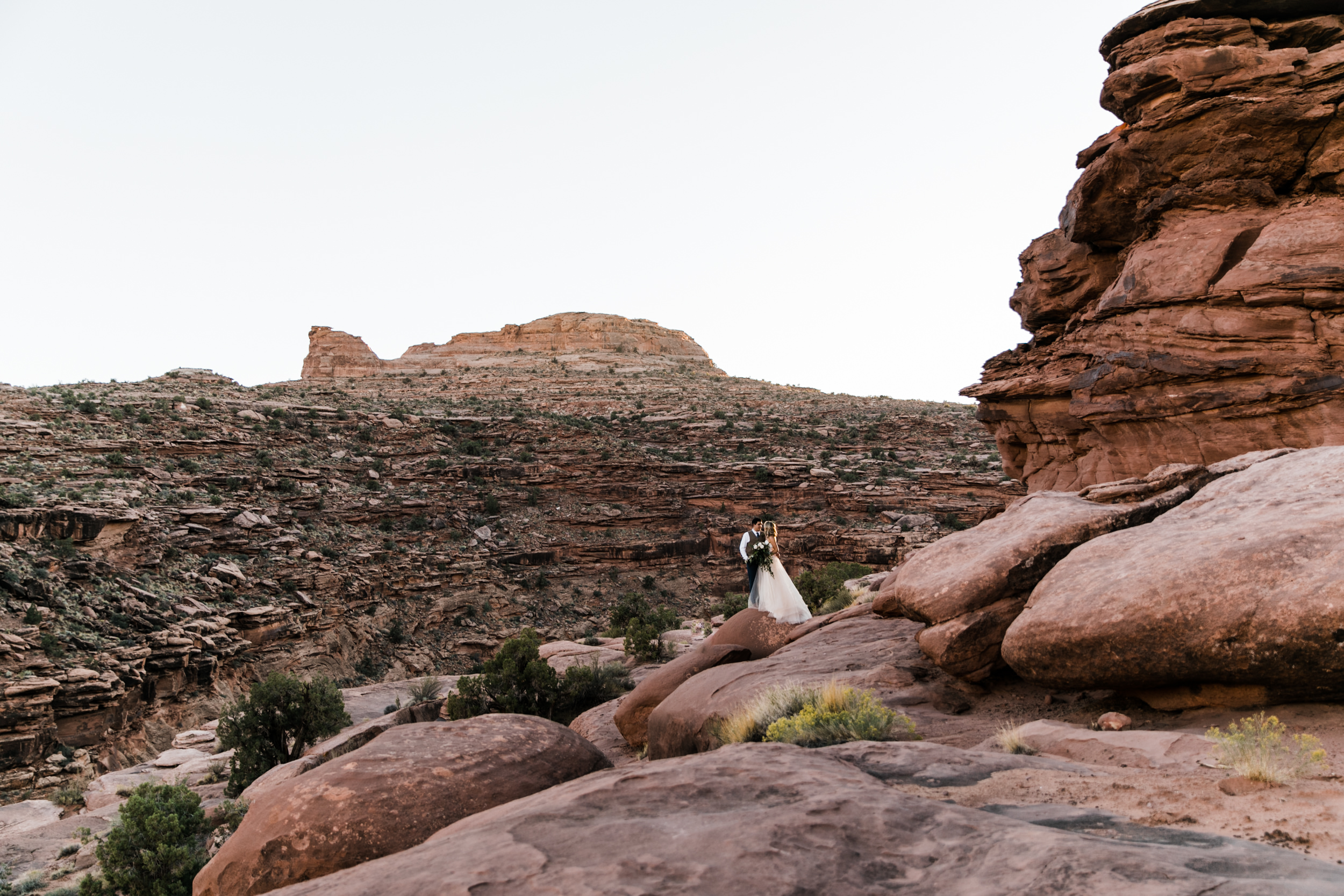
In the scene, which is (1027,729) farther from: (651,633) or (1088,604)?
(651,633)

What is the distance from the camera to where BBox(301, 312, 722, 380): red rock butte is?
246 ft

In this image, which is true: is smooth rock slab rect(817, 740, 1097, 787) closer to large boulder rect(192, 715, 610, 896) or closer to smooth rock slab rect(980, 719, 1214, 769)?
smooth rock slab rect(980, 719, 1214, 769)

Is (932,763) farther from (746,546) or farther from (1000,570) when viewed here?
(746,546)

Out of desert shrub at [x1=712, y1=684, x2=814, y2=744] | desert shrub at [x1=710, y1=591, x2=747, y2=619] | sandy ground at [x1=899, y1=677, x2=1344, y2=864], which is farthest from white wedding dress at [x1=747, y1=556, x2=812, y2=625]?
desert shrub at [x1=710, y1=591, x2=747, y2=619]

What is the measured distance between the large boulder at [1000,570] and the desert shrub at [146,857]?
860 cm

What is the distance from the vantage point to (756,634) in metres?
11.1

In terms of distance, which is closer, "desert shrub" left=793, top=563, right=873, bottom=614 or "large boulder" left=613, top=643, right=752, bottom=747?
"large boulder" left=613, top=643, right=752, bottom=747

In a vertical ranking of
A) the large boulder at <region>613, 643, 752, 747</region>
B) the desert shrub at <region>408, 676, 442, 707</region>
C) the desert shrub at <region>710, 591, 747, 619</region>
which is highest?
the large boulder at <region>613, 643, 752, 747</region>

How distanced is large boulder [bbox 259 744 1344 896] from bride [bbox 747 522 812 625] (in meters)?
9.19

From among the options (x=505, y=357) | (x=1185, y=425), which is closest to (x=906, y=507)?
(x=1185, y=425)

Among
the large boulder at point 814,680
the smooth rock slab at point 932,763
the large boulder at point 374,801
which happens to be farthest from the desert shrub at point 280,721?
the smooth rock slab at point 932,763

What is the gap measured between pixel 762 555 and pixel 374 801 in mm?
8750

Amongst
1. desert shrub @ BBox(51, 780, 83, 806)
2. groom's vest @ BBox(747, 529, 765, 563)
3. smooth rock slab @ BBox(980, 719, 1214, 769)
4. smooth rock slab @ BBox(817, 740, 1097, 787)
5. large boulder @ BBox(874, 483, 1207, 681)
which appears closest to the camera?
smooth rock slab @ BBox(817, 740, 1097, 787)

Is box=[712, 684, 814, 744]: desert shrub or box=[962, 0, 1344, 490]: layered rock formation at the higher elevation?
box=[962, 0, 1344, 490]: layered rock formation
